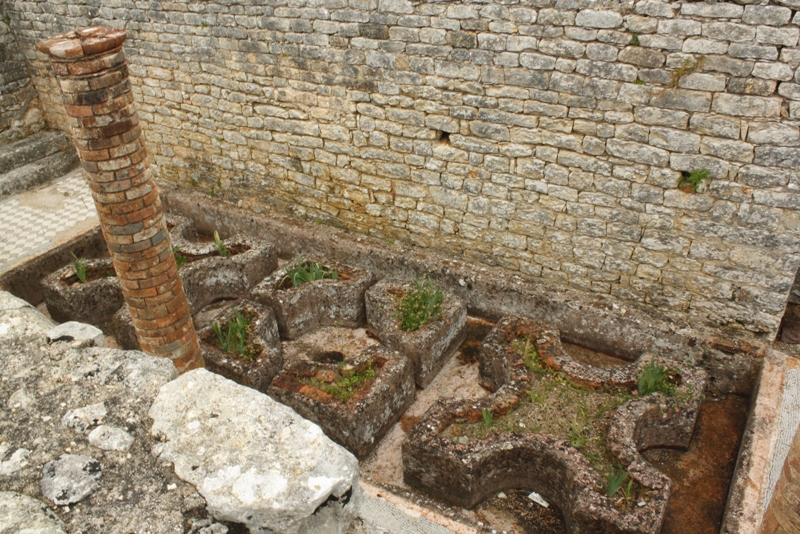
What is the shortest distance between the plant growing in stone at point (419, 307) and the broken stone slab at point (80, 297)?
2.77 metres

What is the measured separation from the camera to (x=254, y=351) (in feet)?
16.9

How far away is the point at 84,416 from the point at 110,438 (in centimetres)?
22

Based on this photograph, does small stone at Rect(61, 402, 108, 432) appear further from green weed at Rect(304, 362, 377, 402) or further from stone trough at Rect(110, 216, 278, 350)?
stone trough at Rect(110, 216, 278, 350)

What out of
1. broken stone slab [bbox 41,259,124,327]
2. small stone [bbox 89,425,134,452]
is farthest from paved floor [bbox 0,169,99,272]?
small stone [bbox 89,425,134,452]

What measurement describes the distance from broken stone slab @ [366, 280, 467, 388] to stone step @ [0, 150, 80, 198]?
16.6 feet

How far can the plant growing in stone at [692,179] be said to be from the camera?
4445 mm

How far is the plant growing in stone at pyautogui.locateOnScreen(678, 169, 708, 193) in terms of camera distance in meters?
4.45

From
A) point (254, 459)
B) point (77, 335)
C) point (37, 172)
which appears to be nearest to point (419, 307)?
point (77, 335)

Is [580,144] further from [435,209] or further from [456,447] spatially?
[456,447]

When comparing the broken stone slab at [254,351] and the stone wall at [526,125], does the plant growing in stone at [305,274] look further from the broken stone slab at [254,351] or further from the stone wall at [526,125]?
the stone wall at [526,125]

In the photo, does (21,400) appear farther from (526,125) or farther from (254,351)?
(526,125)

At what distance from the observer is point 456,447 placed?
417cm

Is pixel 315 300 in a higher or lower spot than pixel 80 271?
lower

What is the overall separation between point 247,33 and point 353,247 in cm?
230
